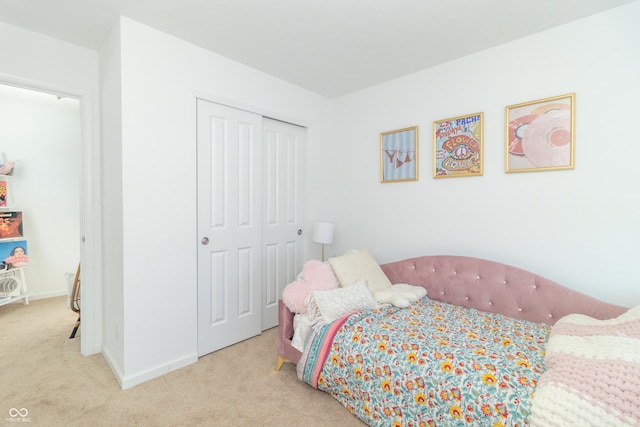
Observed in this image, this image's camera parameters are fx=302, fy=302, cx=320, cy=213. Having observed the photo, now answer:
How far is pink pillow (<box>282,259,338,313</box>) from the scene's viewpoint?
2150 mm

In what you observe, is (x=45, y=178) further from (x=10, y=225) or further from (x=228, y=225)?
(x=228, y=225)

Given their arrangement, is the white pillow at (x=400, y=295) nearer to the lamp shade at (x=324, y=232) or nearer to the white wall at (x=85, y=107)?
the lamp shade at (x=324, y=232)

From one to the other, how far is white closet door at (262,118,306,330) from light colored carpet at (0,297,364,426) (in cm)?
60

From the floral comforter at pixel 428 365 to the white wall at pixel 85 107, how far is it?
1765mm

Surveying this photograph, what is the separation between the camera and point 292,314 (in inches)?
86.6

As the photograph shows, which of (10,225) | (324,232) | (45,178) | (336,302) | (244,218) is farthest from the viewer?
(45,178)

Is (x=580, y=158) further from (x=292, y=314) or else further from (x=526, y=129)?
(x=292, y=314)

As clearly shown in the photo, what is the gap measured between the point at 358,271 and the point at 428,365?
40.8 inches

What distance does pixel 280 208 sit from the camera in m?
3.06

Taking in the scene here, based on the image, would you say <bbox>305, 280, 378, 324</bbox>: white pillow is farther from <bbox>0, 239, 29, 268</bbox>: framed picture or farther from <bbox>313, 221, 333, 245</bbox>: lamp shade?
<bbox>0, 239, 29, 268</bbox>: framed picture

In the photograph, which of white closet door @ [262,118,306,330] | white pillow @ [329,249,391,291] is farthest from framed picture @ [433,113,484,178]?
white closet door @ [262,118,306,330]

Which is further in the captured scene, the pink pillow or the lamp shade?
the lamp shade

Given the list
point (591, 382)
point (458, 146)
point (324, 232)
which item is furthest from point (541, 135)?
point (324, 232)

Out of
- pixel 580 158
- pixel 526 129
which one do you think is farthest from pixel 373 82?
pixel 580 158
